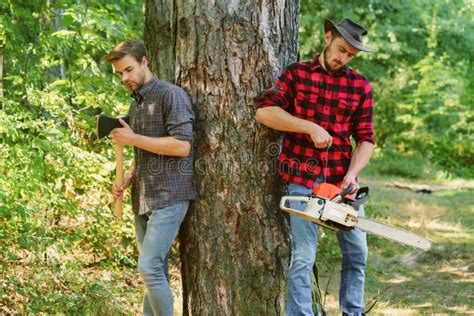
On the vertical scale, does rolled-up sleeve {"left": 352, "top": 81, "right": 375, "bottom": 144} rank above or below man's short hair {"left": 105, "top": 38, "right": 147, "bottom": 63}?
below

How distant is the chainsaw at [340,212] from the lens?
361 cm

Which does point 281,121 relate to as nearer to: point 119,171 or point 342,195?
point 342,195

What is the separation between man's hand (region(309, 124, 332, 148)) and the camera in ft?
12.2

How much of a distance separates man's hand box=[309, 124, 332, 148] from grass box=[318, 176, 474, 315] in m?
2.00

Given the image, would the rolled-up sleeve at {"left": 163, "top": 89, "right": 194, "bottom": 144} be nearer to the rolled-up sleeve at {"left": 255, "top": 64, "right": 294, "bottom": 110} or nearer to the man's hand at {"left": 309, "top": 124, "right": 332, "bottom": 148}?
the rolled-up sleeve at {"left": 255, "top": 64, "right": 294, "bottom": 110}

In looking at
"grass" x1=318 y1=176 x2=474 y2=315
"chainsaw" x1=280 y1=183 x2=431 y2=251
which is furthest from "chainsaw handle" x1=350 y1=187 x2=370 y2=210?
"grass" x1=318 y1=176 x2=474 y2=315

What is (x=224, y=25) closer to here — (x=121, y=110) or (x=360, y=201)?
(x=360, y=201)

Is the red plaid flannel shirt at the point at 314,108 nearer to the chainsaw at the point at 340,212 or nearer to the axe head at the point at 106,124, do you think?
the chainsaw at the point at 340,212

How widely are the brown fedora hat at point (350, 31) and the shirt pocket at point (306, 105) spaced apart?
37cm

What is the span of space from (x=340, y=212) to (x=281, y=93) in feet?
2.47

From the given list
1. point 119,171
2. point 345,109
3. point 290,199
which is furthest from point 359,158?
point 119,171

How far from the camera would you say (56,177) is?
5516 millimetres

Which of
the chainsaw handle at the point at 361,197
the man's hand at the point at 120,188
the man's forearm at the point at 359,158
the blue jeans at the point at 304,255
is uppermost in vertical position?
the man's forearm at the point at 359,158

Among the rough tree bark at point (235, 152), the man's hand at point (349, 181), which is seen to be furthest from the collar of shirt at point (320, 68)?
the man's hand at point (349, 181)
